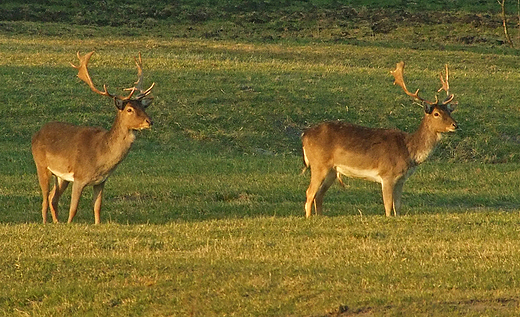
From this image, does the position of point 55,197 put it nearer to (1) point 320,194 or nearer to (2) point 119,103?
Result: (2) point 119,103

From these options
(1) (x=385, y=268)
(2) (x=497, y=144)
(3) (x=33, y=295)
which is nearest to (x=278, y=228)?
(1) (x=385, y=268)

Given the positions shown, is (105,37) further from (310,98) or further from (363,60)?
(310,98)

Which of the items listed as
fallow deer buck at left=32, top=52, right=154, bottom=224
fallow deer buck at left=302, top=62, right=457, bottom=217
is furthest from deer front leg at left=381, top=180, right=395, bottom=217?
fallow deer buck at left=32, top=52, right=154, bottom=224

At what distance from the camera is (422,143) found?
50.8ft

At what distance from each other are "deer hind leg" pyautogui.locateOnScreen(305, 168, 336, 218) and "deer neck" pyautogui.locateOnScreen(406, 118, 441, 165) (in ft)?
4.19

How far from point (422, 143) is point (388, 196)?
1.13m

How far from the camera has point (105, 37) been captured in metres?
39.5

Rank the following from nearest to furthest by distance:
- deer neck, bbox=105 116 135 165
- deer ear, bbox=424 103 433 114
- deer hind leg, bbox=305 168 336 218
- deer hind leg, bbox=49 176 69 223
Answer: deer neck, bbox=105 116 135 165, deer hind leg, bbox=49 176 69 223, deer hind leg, bbox=305 168 336 218, deer ear, bbox=424 103 433 114

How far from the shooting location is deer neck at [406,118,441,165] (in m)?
15.4

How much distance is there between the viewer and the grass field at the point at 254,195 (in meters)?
9.69

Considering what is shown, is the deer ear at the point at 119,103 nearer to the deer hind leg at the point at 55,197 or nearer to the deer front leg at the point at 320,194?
the deer hind leg at the point at 55,197

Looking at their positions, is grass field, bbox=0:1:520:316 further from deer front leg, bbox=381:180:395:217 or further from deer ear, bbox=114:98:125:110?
deer ear, bbox=114:98:125:110

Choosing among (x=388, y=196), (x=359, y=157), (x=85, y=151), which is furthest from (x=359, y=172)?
(x=85, y=151)

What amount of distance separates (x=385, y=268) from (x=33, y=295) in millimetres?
3684
